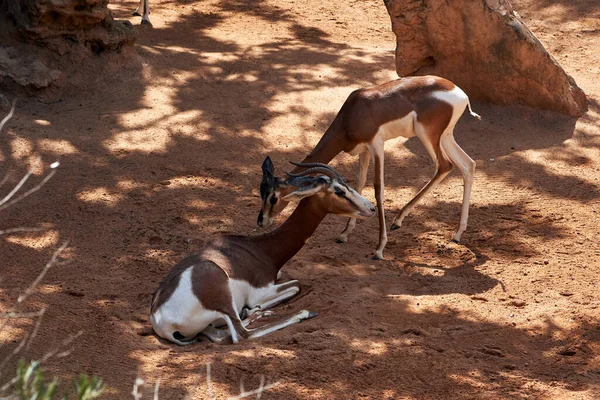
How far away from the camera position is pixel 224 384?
198 inches

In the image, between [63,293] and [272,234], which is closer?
[63,293]

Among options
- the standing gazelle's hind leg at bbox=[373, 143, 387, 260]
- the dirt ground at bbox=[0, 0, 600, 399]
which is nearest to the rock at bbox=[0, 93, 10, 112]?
the dirt ground at bbox=[0, 0, 600, 399]

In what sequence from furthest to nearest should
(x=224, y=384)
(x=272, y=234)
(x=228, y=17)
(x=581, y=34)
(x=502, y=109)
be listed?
(x=228, y=17) → (x=581, y=34) → (x=502, y=109) → (x=272, y=234) → (x=224, y=384)


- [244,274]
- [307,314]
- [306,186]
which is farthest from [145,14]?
[307,314]

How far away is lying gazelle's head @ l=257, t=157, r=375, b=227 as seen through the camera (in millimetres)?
6859

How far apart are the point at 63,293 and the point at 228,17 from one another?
8.16m

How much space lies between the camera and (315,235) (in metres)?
7.99

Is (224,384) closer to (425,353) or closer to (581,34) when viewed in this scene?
(425,353)

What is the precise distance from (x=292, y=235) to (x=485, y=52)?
14.1 ft

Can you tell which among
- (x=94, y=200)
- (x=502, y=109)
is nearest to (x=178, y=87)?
(x=94, y=200)

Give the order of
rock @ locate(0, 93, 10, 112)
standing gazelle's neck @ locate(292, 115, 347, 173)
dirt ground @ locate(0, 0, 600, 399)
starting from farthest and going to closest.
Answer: rock @ locate(0, 93, 10, 112) < standing gazelle's neck @ locate(292, 115, 347, 173) < dirt ground @ locate(0, 0, 600, 399)

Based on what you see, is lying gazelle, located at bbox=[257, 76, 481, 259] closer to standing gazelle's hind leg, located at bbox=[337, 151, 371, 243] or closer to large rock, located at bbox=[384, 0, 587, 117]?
standing gazelle's hind leg, located at bbox=[337, 151, 371, 243]

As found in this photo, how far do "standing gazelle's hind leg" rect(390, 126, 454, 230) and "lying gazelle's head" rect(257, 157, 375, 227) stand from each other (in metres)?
0.97

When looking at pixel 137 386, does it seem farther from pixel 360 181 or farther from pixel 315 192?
pixel 360 181
